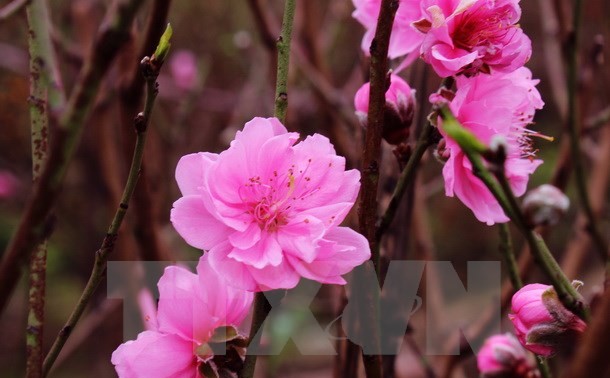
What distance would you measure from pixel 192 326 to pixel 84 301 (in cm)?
8

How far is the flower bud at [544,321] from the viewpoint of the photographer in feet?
1.58

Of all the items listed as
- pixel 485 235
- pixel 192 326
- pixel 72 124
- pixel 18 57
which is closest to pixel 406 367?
pixel 485 235

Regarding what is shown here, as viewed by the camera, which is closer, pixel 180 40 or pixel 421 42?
pixel 421 42

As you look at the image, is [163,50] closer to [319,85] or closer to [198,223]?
Result: [198,223]

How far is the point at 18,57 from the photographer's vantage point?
2.24 m

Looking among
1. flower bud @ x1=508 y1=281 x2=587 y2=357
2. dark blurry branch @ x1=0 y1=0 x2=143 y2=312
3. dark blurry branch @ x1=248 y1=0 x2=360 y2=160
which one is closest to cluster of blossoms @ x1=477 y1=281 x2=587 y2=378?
flower bud @ x1=508 y1=281 x2=587 y2=357

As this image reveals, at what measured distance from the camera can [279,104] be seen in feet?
1.58

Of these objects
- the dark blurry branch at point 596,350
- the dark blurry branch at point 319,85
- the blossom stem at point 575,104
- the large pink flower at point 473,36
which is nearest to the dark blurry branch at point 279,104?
the large pink flower at point 473,36

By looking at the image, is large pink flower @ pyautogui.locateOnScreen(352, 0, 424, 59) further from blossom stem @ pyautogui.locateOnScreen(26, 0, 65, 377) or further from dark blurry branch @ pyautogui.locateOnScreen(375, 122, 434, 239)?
blossom stem @ pyautogui.locateOnScreen(26, 0, 65, 377)

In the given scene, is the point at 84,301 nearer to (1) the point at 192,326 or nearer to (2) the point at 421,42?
(1) the point at 192,326

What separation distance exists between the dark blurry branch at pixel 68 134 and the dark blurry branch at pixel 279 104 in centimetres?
16

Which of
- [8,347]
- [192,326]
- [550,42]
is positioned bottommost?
[8,347]

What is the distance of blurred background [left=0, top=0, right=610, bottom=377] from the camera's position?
3.23ft

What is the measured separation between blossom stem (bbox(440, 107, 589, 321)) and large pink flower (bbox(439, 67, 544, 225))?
0.07 meters
